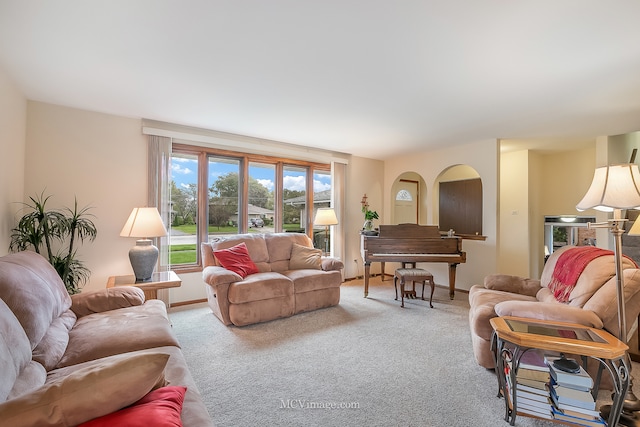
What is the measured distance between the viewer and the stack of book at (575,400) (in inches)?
63.1

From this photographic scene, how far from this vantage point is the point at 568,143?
15.1ft

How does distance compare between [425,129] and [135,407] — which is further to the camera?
[425,129]

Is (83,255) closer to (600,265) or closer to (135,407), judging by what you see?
(135,407)

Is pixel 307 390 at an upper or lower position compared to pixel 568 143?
lower

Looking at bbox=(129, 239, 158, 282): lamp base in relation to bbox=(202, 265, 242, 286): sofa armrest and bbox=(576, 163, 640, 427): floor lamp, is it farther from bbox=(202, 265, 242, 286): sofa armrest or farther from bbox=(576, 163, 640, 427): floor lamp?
bbox=(576, 163, 640, 427): floor lamp

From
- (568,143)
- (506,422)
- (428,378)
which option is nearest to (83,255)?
(428,378)

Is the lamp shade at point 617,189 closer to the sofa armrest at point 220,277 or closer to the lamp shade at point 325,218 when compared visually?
the sofa armrest at point 220,277

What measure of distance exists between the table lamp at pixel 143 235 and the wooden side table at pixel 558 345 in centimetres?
311

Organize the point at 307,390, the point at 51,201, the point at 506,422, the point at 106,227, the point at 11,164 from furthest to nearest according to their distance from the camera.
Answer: the point at 106,227, the point at 51,201, the point at 11,164, the point at 307,390, the point at 506,422

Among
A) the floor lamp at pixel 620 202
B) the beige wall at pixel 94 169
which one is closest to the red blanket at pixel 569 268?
the floor lamp at pixel 620 202

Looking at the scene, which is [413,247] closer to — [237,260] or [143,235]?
[237,260]

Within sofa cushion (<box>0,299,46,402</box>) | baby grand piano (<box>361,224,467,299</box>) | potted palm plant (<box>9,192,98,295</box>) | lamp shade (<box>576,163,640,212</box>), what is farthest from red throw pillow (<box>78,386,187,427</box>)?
baby grand piano (<box>361,224,467,299</box>)

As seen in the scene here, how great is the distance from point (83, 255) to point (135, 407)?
10.8 feet

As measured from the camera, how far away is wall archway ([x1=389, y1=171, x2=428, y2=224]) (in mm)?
6559
